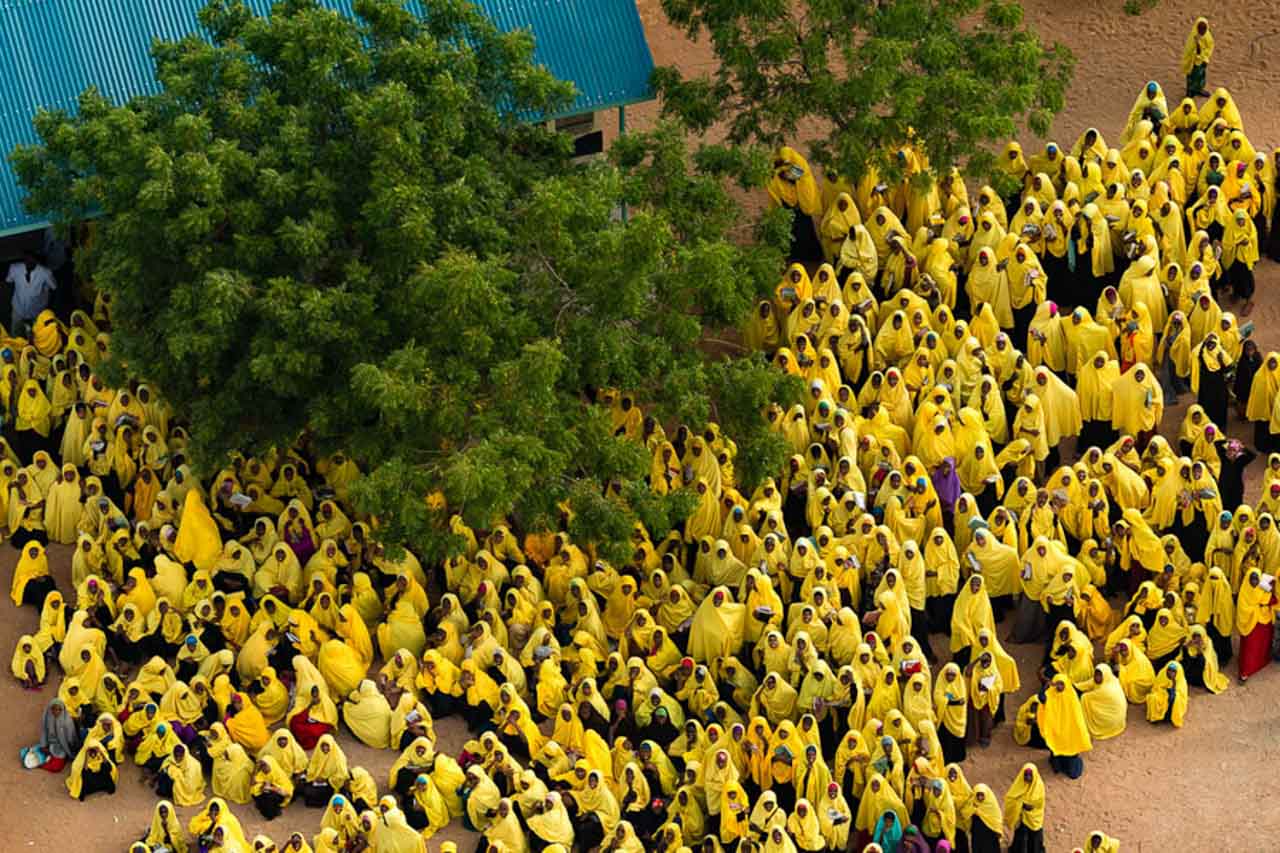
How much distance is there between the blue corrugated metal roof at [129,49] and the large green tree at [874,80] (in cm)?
55

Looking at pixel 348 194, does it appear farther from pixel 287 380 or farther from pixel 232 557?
pixel 232 557

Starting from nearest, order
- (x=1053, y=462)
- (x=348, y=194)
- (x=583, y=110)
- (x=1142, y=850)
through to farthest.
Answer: (x=1142, y=850)
(x=348, y=194)
(x=1053, y=462)
(x=583, y=110)

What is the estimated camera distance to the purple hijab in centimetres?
2367

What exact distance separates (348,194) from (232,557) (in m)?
3.38

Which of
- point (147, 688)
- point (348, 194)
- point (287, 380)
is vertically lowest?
point (147, 688)

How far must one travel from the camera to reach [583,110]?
26.7 m

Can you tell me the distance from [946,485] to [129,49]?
9.26 meters

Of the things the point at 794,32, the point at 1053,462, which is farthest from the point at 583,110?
the point at 1053,462

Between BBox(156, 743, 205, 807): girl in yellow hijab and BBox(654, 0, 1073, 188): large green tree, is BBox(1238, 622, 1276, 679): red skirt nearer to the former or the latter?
BBox(654, 0, 1073, 188): large green tree

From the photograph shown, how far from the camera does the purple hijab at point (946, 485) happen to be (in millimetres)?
23667

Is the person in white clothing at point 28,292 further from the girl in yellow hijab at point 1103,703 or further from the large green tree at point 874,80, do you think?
the girl in yellow hijab at point 1103,703

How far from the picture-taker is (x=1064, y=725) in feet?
72.1

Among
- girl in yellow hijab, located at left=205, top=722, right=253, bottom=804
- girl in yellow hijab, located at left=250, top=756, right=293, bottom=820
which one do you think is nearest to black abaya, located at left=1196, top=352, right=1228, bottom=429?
girl in yellow hijab, located at left=250, top=756, right=293, bottom=820

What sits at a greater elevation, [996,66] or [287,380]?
[996,66]
